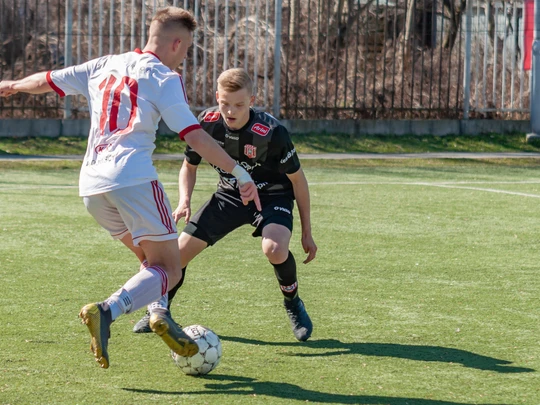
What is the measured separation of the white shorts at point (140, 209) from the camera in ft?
15.2

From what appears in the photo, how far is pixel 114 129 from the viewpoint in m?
4.66

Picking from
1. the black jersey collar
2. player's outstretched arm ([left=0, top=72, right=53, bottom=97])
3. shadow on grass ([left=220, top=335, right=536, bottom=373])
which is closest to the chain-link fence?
the black jersey collar

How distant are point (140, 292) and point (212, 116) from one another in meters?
1.56

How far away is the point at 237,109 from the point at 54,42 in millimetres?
11913

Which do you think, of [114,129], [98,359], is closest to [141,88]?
[114,129]

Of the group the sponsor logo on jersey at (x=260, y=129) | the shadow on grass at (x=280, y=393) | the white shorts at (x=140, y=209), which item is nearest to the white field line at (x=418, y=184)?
the sponsor logo on jersey at (x=260, y=129)

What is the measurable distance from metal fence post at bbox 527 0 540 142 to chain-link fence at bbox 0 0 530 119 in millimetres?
322

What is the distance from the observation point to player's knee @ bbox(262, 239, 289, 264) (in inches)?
214

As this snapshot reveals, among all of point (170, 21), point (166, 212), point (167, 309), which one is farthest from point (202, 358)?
point (170, 21)

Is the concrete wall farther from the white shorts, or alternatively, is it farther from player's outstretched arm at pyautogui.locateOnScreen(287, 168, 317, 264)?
the white shorts

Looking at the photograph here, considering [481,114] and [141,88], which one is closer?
[141,88]

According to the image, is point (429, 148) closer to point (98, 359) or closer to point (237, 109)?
point (237, 109)

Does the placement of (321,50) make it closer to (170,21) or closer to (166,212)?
(170,21)

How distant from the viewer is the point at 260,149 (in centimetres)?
565
